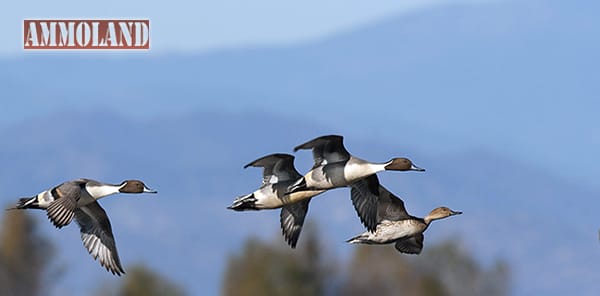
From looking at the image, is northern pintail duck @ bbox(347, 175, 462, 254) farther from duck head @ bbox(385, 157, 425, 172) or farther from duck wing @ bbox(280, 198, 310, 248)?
duck wing @ bbox(280, 198, 310, 248)

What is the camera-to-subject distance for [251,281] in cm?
6819

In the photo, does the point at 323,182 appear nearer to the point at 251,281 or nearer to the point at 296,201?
the point at 296,201

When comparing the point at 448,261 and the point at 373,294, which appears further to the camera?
the point at 448,261

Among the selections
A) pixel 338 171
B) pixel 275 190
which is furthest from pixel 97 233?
pixel 338 171

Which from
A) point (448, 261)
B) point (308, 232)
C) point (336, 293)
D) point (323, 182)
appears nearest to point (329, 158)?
point (323, 182)

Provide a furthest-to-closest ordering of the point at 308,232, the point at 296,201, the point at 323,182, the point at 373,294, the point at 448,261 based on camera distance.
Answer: the point at 448,261
the point at 373,294
the point at 308,232
the point at 296,201
the point at 323,182

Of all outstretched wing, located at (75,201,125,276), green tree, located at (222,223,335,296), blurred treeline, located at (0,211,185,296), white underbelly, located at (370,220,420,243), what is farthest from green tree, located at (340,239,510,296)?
white underbelly, located at (370,220,420,243)

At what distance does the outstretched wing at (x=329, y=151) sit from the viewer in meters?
17.0

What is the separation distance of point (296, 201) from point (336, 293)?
4860 cm

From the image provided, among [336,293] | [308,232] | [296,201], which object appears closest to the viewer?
[296,201]

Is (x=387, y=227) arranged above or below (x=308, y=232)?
above

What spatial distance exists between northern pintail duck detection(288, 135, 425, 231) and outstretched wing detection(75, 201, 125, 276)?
259 centimetres

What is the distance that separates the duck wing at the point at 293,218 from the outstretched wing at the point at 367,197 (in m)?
1.04

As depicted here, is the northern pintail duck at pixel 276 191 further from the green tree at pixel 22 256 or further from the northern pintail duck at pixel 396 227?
the green tree at pixel 22 256
